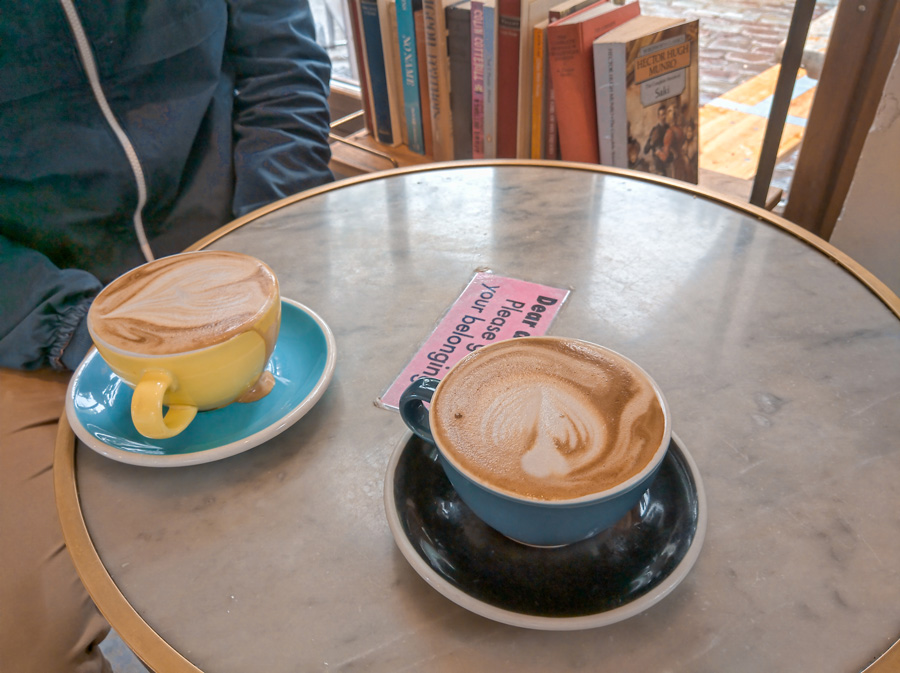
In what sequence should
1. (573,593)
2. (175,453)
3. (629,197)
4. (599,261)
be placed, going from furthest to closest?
1. (629,197)
2. (599,261)
3. (175,453)
4. (573,593)

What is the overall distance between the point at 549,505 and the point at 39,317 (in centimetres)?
85

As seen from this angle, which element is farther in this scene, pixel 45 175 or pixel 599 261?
pixel 45 175

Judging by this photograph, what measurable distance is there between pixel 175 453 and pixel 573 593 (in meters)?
0.37

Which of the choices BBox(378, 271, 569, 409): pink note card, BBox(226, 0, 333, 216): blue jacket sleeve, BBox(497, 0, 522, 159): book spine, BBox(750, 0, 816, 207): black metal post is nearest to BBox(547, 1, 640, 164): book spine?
BBox(497, 0, 522, 159): book spine

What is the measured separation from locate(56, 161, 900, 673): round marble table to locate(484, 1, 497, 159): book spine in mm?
616

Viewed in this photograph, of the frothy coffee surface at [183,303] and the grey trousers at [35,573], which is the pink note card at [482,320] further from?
the grey trousers at [35,573]

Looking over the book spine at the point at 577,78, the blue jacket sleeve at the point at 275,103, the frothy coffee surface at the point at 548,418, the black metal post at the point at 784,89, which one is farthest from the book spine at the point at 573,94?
the frothy coffee surface at the point at 548,418

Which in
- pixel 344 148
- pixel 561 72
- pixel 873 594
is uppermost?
pixel 561 72

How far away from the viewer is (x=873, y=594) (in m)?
0.47

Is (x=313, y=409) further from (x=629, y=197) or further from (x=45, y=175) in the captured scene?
(x=45, y=175)

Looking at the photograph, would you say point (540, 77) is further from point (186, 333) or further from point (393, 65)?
point (186, 333)

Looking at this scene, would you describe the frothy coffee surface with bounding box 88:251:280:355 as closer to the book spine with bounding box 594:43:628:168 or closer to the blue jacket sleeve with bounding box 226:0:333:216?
the blue jacket sleeve with bounding box 226:0:333:216

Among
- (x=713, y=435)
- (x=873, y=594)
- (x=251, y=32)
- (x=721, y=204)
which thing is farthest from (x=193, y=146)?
(x=873, y=594)

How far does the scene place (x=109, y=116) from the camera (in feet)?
3.58
